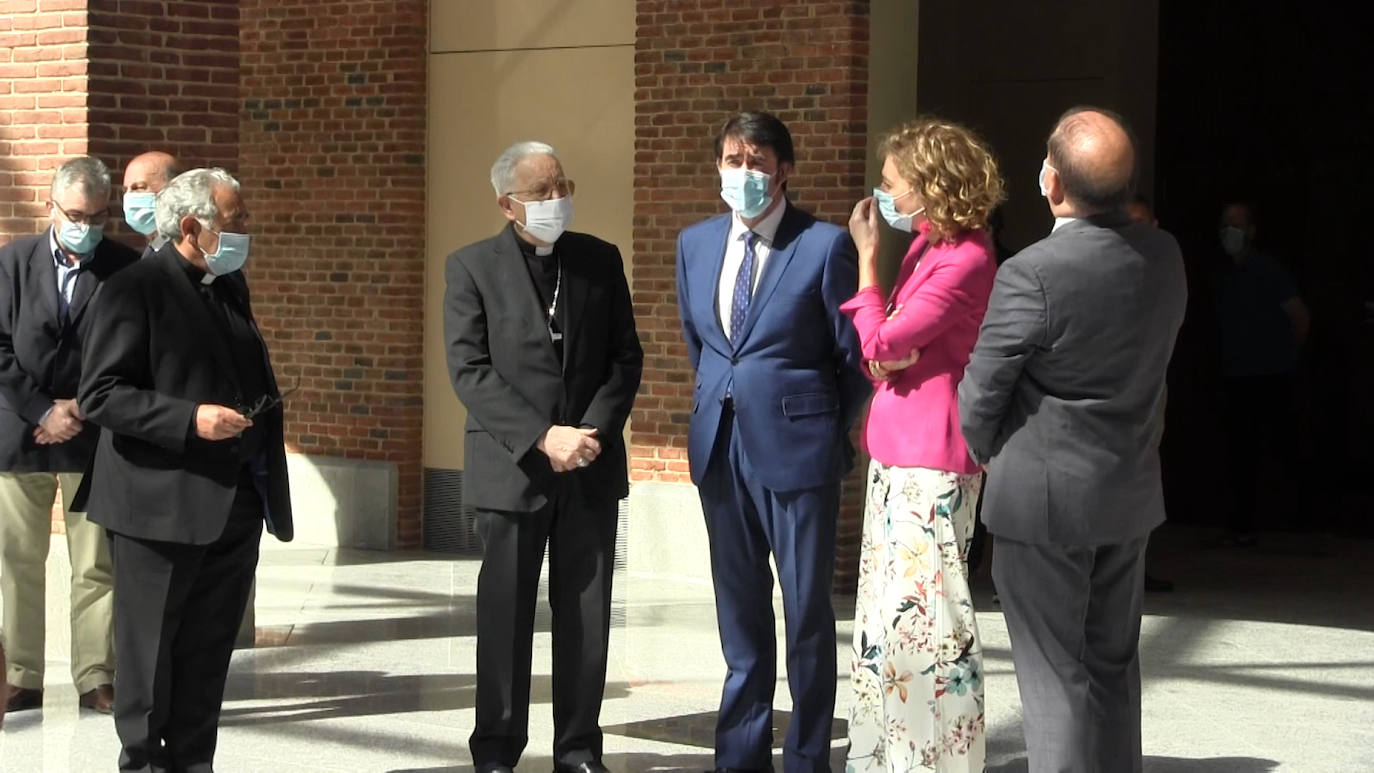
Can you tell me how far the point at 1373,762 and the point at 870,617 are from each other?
2.07 metres

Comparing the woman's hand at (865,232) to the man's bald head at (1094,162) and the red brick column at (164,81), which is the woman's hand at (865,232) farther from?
the red brick column at (164,81)

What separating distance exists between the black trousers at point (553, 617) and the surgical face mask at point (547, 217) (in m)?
0.77

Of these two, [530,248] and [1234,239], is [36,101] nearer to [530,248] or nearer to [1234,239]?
[530,248]

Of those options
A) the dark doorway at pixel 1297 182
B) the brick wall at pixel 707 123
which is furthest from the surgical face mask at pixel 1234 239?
the brick wall at pixel 707 123

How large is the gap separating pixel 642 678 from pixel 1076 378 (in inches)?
134

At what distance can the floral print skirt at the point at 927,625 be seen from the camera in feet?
16.9

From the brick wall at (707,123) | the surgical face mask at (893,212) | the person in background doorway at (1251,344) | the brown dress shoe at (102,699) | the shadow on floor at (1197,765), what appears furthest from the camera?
the person in background doorway at (1251,344)

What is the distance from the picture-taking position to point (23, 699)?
A: 6824mm

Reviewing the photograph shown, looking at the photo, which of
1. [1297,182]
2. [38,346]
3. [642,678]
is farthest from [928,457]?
[1297,182]

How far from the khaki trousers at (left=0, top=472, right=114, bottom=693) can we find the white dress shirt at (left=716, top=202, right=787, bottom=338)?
252cm

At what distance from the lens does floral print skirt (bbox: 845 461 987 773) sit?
5.14 meters

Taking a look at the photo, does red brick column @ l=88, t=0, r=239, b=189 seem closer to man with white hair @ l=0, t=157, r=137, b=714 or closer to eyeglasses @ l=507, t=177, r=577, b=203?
man with white hair @ l=0, t=157, r=137, b=714

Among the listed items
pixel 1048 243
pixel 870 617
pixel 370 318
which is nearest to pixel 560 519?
pixel 870 617

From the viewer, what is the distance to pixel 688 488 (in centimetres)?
972
